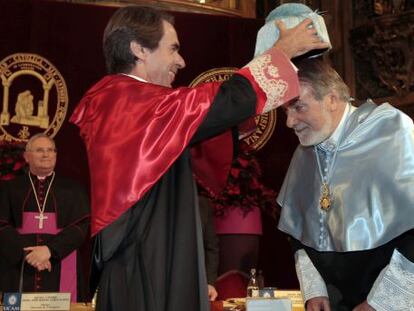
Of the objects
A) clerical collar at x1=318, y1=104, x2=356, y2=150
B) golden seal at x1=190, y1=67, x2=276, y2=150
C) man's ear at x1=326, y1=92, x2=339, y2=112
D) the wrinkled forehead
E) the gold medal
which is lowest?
the gold medal

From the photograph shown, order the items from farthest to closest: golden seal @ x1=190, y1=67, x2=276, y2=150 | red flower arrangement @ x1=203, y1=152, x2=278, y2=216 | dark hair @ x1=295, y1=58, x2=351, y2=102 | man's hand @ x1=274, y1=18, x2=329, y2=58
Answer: golden seal @ x1=190, y1=67, x2=276, y2=150, red flower arrangement @ x1=203, y1=152, x2=278, y2=216, dark hair @ x1=295, y1=58, x2=351, y2=102, man's hand @ x1=274, y1=18, x2=329, y2=58

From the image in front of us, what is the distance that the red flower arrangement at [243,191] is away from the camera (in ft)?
19.9

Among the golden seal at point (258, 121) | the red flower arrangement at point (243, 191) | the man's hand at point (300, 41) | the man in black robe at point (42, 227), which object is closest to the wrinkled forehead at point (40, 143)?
the man in black robe at point (42, 227)

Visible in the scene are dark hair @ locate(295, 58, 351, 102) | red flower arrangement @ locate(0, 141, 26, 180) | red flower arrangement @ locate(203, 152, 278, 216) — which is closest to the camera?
dark hair @ locate(295, 58, 351, 102)

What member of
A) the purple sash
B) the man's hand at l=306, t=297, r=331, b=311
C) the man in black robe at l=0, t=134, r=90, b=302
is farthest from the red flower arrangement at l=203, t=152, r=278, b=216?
the man's hand at l=306, t=297, r=331, b=311

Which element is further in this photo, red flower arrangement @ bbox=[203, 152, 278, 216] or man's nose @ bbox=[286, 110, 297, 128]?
red flower arrangement @ bbox=[203, 152, 278, 216]

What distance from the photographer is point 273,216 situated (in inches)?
257

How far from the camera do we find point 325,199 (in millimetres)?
2684

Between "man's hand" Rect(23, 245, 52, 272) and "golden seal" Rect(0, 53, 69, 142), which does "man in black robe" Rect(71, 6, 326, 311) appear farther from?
"golden seal" Rect(0, 53, 69, 142)

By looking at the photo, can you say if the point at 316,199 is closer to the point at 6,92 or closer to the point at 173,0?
the point at 6,92

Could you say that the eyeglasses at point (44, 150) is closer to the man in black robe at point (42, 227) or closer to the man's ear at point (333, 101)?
the man in black robe at point (42, 227)

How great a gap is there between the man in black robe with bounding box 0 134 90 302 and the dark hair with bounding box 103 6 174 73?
2663 mm

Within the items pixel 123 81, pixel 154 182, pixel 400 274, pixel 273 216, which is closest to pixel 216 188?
pixel 154 182

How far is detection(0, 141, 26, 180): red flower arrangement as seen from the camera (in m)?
5.83
